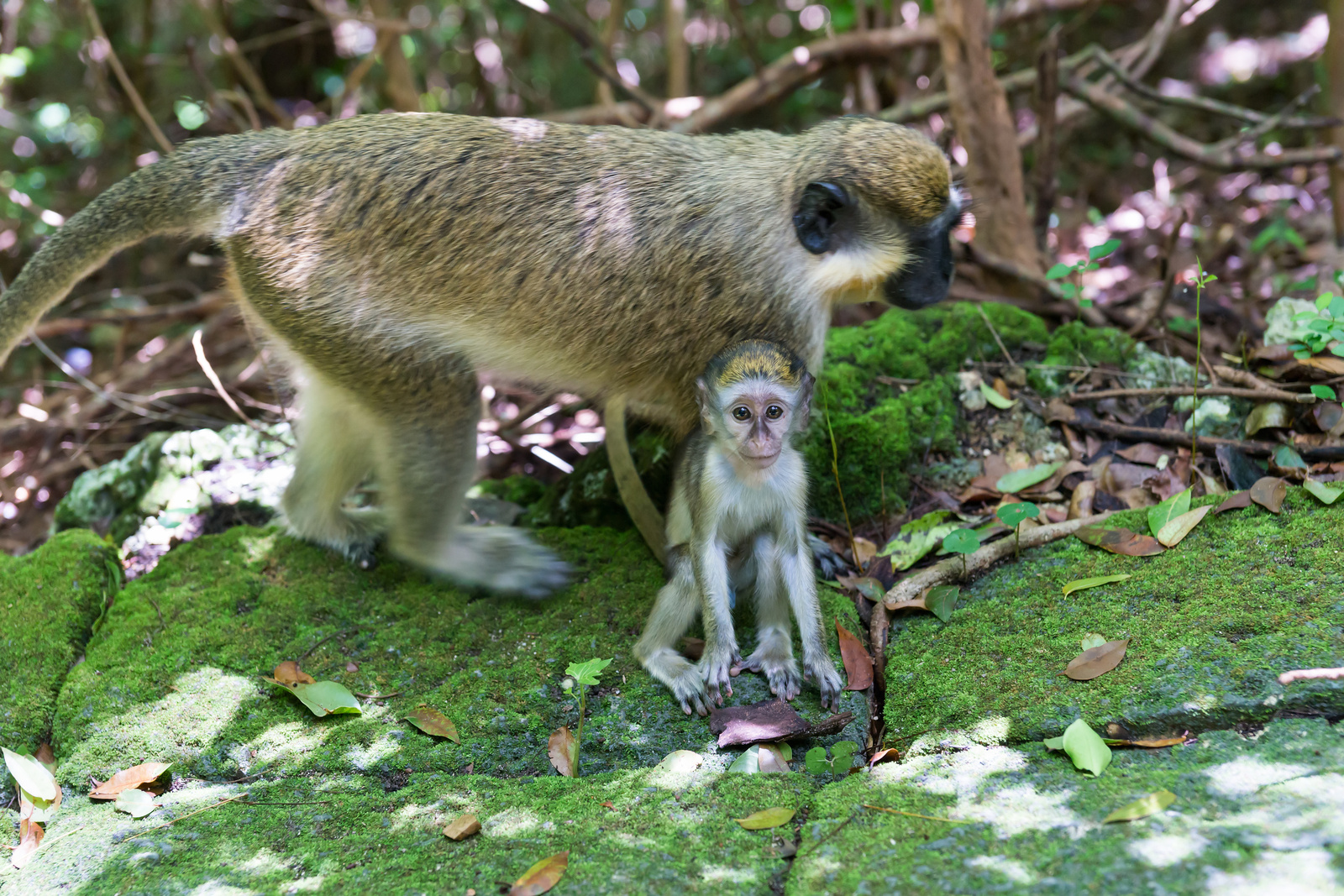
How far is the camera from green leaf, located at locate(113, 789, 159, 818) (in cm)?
331

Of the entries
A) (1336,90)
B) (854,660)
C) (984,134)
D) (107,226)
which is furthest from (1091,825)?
(1336,90)

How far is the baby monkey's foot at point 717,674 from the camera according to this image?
366cm

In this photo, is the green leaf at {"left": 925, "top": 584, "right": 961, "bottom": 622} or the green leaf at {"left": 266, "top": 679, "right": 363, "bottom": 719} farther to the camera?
the green leaf at {"left": 925, "top": 584, "right": 961, "bottom": 622}

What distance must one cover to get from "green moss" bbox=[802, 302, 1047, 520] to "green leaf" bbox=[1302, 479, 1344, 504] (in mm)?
1534

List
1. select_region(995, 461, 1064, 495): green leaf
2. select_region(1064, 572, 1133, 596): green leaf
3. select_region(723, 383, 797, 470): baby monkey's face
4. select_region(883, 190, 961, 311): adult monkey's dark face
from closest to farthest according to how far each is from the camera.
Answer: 1. select_region(723, 383, 797, 470): baby monkey's face
2. select_region(1064, 572, 1133, 596): green leaf
3. select_region(883, 190, 961, 311): adult monkey's dark face
4. select_region(995, 461, 1064, 495): green leaf

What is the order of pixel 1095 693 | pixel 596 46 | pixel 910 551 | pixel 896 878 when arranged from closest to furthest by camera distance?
pixel 896 878 < pixel 1095 693 < pixel 910 551 < pixel 596 46

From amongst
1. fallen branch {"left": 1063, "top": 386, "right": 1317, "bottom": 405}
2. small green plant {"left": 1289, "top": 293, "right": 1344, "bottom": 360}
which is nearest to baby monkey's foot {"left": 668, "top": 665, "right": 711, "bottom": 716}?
fallen branch {"left": 1063, "top": 386, "right": 1317, "bottom": 405}

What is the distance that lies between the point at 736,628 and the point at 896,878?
5.22ft

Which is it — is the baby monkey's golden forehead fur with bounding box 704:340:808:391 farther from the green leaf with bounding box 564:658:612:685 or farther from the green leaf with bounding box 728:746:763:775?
the green leaf with bounding box 728:746:763:775

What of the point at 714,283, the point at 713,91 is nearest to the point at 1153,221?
the point at 713,91

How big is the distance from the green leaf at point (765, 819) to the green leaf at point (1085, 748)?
0.85m

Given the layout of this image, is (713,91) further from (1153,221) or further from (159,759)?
(159,759)

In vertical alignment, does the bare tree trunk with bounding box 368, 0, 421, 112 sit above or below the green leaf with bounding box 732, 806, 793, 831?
above

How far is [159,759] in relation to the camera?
3.59 m
